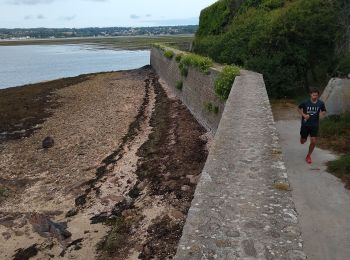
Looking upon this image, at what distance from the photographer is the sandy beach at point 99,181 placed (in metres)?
9.69

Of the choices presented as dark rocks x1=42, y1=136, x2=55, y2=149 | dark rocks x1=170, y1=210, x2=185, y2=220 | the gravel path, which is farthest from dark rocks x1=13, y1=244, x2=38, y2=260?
dark rocks x1=42, y1=136, x2=55, y2=149

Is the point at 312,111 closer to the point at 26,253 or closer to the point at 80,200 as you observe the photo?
the point at 80,200

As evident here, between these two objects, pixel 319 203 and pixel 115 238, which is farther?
pixel 115 238

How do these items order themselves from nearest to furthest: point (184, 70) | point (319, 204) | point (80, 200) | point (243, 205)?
point (243, 205)
point (319, 204)
point (80, 200)
point (184, 70)

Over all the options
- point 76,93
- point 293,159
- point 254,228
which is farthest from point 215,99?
point 76,93

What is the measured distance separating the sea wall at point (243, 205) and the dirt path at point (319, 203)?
3.25ft

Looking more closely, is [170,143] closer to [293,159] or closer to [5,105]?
[293,159]

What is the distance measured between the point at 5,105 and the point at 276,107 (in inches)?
824

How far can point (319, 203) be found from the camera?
765 centimetres

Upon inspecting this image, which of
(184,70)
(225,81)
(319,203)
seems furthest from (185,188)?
(184,70)

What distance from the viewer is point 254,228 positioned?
5.22 meters

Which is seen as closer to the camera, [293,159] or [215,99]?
[293,159]

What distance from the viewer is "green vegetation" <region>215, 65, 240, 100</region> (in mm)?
15216

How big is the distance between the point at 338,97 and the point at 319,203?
221 inches
